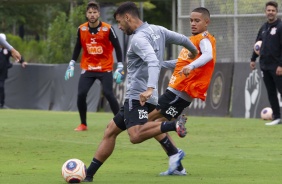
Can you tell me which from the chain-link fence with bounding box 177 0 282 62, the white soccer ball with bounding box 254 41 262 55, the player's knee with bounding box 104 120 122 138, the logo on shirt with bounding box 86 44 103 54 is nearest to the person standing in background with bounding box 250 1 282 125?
the white soccer ball with bounding box 254 41 262 55

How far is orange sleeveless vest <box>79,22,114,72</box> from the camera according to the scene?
17.5 meters

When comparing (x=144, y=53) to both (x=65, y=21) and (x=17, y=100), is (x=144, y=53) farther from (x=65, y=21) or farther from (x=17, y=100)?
(x=65, y=21)

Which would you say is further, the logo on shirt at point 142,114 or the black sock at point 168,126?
the logo on shirt at point 142,114

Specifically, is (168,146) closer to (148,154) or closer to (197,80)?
(197,80)

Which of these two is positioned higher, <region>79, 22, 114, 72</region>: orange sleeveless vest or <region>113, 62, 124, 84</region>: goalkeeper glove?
<region>79, 22, 114, 72</region>: orange sleeveless vest

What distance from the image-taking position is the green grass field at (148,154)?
10.3m

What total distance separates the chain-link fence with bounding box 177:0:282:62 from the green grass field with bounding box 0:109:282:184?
513 cm

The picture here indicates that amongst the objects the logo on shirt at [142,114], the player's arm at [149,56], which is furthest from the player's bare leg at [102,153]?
the player's arm at [149,56]

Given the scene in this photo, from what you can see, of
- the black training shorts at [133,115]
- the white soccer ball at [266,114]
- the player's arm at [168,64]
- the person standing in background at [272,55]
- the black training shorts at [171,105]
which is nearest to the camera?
the black training shorts at [133,115]

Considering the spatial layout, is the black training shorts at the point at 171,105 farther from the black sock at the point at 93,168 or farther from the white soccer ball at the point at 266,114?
the white soccer ball at the point at 266,114

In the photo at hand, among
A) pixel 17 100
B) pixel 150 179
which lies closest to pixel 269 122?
pixel 150 179

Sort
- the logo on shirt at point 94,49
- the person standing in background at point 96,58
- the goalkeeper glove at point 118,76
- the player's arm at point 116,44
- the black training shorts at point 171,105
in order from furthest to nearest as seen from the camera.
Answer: the logo on shirt at point 94,49 → the person standing in background at point 96,58 → the player's arm at point 116,44 → the goalkeeper glove at point 118,76 → the black training shorts at point 171,105

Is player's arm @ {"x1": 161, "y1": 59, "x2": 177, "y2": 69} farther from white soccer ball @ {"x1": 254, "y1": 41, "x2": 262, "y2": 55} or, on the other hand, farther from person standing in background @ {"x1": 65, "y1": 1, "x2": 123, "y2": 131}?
white soccer ball @ {"x1": 254, "y1": 41, "x2": 262, "y2": 55}

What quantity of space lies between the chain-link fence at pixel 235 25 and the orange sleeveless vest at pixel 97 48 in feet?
25.3
